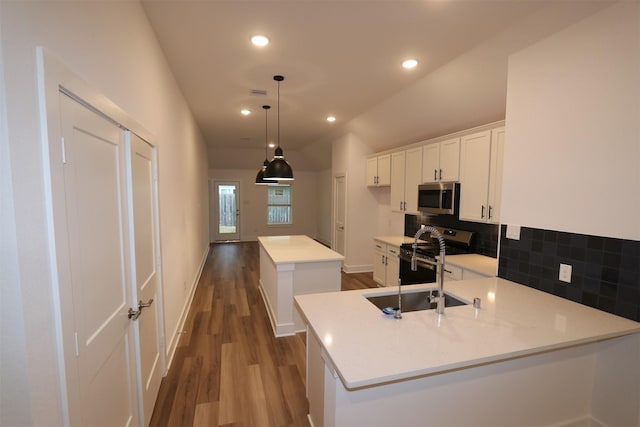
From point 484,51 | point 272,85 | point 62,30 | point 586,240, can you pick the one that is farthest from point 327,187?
point 62,30

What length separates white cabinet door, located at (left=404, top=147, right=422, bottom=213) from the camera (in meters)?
4.30

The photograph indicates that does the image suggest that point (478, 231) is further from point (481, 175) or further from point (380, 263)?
point (380, 263)

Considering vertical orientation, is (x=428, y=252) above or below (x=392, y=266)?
above

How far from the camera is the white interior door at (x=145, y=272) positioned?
179 centimetres

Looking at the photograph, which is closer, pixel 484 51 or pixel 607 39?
pixel 607 39

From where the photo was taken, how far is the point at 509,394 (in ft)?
5.33

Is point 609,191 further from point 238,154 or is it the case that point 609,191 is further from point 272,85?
point 238,154

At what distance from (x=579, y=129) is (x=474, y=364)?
164 centimetres

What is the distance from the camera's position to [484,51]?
2.46m

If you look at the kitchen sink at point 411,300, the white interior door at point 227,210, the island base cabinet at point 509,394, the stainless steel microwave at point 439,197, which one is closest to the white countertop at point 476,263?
the stainless steel microwave at point 439,197

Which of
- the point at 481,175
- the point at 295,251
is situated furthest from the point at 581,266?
the point at 295,251

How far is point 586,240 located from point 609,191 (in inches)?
12.8

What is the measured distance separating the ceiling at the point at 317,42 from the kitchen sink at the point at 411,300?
6.40 ft

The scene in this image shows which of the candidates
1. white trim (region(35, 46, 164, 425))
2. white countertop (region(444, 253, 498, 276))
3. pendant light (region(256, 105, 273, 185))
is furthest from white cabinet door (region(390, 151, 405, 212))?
white trim (region(35, 46, 164, 425))
